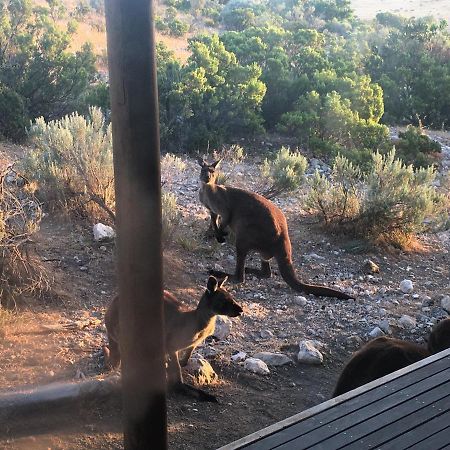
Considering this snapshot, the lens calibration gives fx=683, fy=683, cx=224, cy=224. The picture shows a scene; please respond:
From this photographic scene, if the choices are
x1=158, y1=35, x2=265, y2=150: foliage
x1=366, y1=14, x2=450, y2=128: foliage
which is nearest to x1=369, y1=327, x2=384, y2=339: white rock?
x1=158, y1=35, x2=265, y2=150: foliage

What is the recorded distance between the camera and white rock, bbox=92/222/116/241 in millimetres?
7387

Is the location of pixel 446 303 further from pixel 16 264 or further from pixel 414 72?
pixel 414 72

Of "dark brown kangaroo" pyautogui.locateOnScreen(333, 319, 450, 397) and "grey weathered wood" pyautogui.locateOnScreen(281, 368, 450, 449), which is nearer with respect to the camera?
"grey weathered wood" pyautogui.locateOnScreen(281, 368, 450, 449)

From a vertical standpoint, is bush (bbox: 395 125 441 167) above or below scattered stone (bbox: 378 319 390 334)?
above

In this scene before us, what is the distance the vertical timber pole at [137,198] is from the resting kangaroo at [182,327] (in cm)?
209

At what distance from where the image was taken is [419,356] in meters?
4.30

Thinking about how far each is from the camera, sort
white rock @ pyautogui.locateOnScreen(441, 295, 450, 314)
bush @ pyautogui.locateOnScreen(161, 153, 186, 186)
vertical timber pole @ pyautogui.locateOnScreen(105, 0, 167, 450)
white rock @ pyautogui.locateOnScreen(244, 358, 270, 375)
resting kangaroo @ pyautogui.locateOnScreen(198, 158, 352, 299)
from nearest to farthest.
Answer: vertical timber pole @ pyautogui.locateOnScreen(105, 0, 167, 450) → white rock @ pyautogui.locateOnScreen(244, 358, 270, 375) → white rock @ pyautogui.locateOnScreen(441, 295, 450, 314) → resting kangaroo @ pyautogui.locateOnScreen(198, 158, 352, 299) → bush @ pyautogui.locateOnScreen(161, 153, 186, 186)

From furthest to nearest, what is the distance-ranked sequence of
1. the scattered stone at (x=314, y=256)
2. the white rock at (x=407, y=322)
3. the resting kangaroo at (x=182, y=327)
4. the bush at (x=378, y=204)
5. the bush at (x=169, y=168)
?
the bush at (x=169, y=168)
the bush at (x=378, y=204)
the scattered stone at (x=314, y=256)
the white rock at (x=407, y=322)
the resting kangaroo at (x=182, y=327)

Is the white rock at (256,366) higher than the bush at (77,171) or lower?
lower

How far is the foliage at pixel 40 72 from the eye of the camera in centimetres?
1312

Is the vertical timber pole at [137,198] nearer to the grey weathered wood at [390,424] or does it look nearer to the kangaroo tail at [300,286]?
the grey weathered wood at [390,424]

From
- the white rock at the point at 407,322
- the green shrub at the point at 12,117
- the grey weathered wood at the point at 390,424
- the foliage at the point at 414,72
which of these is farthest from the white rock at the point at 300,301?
the foliage at the point at 414,72

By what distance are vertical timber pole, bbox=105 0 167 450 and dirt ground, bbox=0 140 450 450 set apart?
5.65 feet

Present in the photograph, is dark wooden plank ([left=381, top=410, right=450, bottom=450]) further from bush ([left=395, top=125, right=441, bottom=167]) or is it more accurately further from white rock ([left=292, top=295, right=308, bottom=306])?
bush ([left=395, top=125, right=441, bottom=167])
